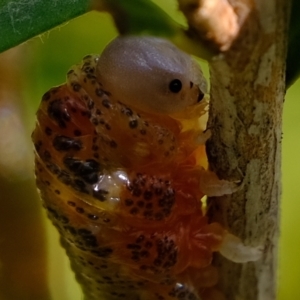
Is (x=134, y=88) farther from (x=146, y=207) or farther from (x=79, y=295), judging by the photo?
(x=79, y=295)

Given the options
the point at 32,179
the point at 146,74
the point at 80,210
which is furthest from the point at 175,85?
the point at 32,179

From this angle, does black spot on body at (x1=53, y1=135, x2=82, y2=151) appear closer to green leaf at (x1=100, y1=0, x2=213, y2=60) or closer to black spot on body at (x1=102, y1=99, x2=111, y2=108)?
black spot on body at (x1=102, y1=99, x2=111, y2=108)

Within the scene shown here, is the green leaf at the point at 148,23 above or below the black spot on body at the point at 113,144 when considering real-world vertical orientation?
above

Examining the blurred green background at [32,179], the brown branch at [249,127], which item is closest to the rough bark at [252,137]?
the brown branch at [249,127]

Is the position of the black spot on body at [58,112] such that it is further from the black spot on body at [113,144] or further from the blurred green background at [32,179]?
the blurred green background at [32,179]

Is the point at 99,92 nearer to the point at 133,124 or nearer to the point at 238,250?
the point at 133,124
